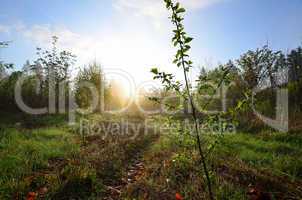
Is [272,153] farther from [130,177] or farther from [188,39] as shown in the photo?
[188,39]

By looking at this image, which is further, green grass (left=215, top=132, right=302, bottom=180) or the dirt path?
green grass (left=215, top=132, right=302, bottom=180)

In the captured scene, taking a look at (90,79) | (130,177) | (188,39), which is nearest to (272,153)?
(130,177)

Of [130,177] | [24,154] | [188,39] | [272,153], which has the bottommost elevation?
[130,177]

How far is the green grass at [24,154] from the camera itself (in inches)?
198

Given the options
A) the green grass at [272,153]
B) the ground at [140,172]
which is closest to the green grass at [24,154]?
the ground at [140,172]

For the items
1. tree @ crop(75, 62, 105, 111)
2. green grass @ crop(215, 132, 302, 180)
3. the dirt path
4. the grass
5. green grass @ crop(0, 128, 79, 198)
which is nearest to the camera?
the grass

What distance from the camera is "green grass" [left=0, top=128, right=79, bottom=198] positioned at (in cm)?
502

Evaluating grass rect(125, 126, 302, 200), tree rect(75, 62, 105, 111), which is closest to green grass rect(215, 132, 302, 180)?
grass rect(125, 126, 302, 200)

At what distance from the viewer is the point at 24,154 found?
6.93 metres

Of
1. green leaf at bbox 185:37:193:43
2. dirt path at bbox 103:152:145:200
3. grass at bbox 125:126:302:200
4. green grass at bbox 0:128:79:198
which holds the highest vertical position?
green leaf at bbox 185:37:193:43

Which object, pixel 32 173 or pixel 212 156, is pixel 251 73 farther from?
pixel 32 173

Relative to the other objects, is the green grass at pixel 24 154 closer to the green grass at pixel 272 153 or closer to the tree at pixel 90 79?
the green grass at pixel 272 153

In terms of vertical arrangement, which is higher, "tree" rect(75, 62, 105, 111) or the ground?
"tree" rect(75, 62, 105, 111)

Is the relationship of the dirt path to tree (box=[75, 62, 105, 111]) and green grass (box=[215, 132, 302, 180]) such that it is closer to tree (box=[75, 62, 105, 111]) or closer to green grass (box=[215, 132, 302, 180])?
green grass (box=[215, 132, 302, 180])
